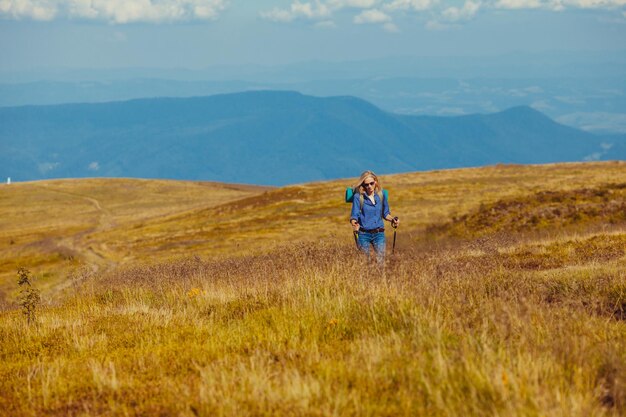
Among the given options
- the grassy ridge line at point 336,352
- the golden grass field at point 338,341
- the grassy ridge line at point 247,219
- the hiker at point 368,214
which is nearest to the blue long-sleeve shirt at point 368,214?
the hiker at point 368,214

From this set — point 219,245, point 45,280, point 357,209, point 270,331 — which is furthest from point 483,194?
point 270,331

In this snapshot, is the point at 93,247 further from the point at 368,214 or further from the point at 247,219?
the point at 368,214

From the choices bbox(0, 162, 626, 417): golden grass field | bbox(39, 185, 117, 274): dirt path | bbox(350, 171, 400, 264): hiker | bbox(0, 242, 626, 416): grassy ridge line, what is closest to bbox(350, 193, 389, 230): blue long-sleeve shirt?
bbox(350, 171, 400, 264): hiker

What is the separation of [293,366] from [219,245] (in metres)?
44.0

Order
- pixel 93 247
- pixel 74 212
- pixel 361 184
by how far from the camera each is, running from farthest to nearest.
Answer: pixel 74 212
pixel 93 247
pixel 361 184

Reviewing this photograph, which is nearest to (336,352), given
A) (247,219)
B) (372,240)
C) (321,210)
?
(372,240)

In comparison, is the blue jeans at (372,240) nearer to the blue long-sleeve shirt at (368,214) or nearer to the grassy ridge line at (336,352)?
the blue long-sleeve shirt at (368,214)

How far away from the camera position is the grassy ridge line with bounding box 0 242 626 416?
183 inches

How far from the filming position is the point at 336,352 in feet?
19.8

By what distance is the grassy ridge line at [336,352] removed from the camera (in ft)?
15.2

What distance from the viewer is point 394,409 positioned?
15.0ft

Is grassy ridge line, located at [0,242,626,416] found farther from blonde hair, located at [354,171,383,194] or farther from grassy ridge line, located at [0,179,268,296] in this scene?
grassy ridge line, located at [0,179,268,296]

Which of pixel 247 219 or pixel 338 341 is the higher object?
pixel 338 341

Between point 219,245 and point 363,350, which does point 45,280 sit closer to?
point 219,245
